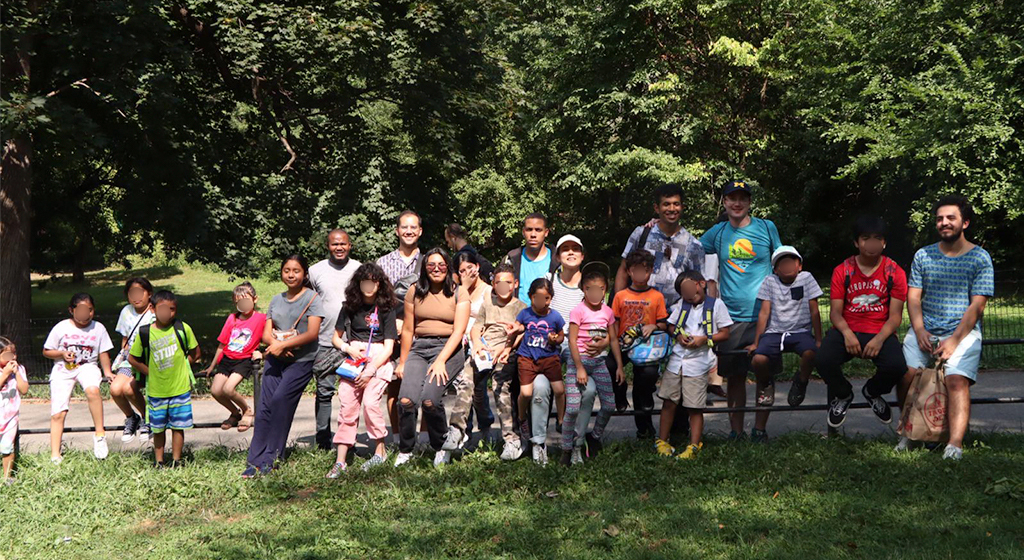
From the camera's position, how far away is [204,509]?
265 inches

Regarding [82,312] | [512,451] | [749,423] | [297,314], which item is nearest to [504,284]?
[512,451]

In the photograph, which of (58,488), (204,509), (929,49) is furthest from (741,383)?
(929,49)

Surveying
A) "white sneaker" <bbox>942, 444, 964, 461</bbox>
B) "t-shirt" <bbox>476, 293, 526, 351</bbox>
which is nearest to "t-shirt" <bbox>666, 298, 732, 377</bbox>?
"t-shirt" <bbox>476, 293, 526, 351</bbox>

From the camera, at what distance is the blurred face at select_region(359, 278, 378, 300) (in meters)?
7.51

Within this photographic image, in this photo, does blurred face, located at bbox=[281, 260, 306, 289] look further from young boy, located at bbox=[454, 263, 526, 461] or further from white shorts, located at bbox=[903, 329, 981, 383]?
white shorts, located at bbox=[903, 329, 981, 383]

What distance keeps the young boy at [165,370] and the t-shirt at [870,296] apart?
554cm

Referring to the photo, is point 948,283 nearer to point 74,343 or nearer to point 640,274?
point 640,274

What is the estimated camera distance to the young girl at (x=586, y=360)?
7.19 meters

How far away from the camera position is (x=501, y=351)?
743cm

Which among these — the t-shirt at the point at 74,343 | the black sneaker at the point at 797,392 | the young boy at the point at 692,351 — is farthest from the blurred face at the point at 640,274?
the t-shirt at the point at 74,343

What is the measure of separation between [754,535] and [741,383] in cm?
245

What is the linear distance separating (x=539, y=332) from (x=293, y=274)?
2.17 metres

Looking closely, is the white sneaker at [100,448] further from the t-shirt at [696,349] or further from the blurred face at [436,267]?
the t-shirt at [696,349]

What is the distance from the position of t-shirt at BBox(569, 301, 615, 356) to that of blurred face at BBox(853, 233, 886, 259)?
6.82 feet
